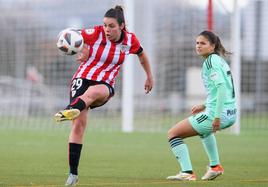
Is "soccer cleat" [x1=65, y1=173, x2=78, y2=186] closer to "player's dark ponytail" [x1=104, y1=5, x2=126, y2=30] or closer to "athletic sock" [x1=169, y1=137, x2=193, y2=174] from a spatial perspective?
"athletic sock" [x1=169, y1=137, x2=193, y2=174]

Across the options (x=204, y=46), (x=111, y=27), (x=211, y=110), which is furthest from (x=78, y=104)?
(x=204, y=46)

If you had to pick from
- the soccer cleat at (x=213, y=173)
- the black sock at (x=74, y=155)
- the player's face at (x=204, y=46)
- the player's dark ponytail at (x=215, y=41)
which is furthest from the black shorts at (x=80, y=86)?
the soccer cleat at (x=213, y=173)

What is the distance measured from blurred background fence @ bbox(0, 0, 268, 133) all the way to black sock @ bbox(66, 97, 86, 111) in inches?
421

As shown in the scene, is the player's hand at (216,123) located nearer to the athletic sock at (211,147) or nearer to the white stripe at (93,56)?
the athletic sock at (211,147)

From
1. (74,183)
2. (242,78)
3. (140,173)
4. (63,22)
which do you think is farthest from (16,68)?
(74,183)

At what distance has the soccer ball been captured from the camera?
8.34 m

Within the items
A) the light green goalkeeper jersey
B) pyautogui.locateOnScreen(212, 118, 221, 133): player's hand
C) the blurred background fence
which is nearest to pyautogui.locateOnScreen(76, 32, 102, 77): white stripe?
the light green goalkeeper jersey

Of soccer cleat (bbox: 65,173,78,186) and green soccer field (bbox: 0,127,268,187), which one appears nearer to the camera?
soccer cleat (bbox: 65,173,78,186)

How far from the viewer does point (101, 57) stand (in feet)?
28.6

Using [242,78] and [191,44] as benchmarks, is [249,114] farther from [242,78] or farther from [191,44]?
[191,44]

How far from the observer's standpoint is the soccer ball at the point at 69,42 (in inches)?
328

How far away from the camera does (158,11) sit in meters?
20.9

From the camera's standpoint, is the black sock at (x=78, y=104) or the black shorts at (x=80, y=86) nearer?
the black sock at (x=78, y=104)

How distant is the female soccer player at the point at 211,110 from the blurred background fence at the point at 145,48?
370 inches
